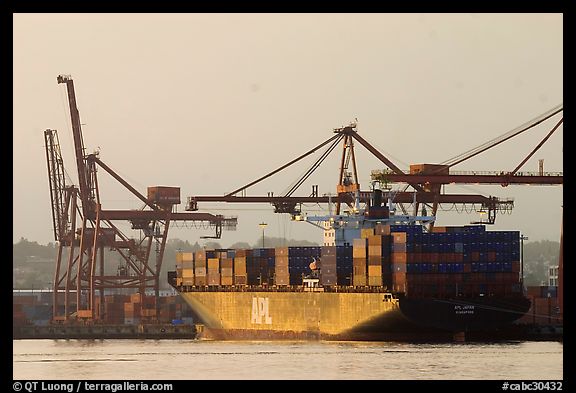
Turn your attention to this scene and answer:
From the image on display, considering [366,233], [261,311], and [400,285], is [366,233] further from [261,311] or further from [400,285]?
[261,311]

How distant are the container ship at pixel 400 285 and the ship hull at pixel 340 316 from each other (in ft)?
0.17

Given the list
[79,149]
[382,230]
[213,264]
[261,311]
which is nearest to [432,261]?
[382,230]

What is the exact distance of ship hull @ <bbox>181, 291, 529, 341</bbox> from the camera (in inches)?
3509

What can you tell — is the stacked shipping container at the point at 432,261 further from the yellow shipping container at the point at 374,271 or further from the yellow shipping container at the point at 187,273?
the yellow shipping container at the point at 187,273

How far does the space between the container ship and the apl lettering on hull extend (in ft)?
0.62

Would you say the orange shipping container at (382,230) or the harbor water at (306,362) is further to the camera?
the orange shipping container at (382,230)

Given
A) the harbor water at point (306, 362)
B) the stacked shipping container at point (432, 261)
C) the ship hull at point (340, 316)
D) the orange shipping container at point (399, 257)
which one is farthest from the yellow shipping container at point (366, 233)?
the harbor water at point (306, 362)

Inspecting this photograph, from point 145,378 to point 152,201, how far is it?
205 feet

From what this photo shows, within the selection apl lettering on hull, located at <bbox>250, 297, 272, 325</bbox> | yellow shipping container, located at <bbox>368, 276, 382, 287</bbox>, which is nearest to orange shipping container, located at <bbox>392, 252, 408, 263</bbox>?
yellow shipping container, located at <bbox>368, 276, 382, 287</bbox>

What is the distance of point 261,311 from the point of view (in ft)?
334

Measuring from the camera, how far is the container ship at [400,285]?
89.2m

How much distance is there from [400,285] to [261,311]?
14.7 m

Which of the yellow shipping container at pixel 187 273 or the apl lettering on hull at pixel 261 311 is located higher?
the yellow shipping container at pixel 187 273
